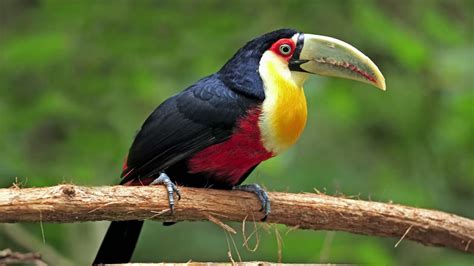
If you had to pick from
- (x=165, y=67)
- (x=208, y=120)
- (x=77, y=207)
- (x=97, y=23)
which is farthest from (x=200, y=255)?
(x=77, y=207)

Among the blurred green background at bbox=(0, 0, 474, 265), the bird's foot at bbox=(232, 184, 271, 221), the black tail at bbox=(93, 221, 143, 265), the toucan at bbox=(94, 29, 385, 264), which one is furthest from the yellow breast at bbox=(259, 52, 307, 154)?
the blurred green background at bbox=(0, 0, 474, 265)

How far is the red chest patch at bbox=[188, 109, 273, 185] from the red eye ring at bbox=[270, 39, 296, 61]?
0.96 ft

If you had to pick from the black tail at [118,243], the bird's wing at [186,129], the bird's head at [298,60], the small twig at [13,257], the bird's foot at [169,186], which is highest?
the bird's head at [298,60]

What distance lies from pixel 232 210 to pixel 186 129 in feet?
1.13

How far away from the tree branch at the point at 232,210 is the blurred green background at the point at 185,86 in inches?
24.9

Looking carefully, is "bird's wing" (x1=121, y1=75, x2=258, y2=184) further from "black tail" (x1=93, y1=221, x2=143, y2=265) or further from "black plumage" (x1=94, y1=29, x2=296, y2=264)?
"black tail" (x1=93, y1=221, x2=143, y2=265)

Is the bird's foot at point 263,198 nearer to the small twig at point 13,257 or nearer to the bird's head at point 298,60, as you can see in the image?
the bird's head at point 298,60

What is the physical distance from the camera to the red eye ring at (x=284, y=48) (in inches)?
122

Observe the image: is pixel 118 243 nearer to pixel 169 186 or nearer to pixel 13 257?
pixel 169 186

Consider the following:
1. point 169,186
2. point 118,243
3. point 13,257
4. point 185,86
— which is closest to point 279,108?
point 169,186

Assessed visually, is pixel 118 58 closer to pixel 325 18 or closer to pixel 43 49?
pixel 43 49

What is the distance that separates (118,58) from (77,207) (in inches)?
68.0

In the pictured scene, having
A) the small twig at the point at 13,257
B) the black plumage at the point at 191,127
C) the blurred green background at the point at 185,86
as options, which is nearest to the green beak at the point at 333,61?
the black plumage at the point at 191,127

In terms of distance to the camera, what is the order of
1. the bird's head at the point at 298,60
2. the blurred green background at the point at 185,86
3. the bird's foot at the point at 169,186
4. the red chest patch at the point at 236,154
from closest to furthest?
the bird's foot at the point at 169,186
the red chest patch at the point at 236,154
the bird's head at the point at 298,60
the blurred green background at the point at 185,86
